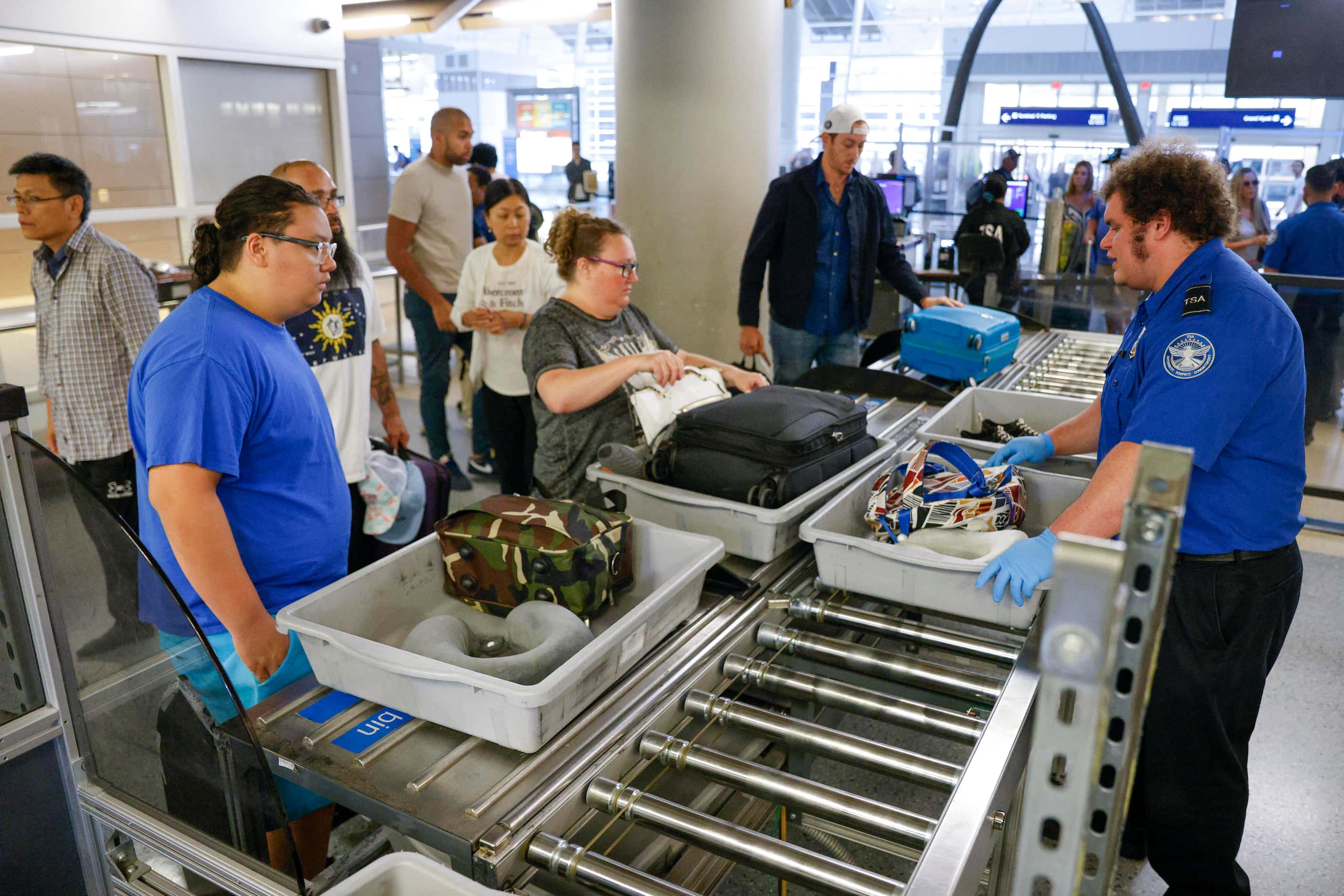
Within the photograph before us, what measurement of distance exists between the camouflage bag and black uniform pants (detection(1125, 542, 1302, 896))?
1.08 meters

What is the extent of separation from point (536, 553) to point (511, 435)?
2662 millimetres

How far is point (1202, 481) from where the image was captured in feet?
5.71

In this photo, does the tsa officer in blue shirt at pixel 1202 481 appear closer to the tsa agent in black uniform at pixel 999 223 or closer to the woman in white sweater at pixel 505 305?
the woman in white sweater at pixel 505 305

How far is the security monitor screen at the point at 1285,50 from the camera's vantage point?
20.6ft

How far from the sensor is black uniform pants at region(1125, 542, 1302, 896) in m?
1.80

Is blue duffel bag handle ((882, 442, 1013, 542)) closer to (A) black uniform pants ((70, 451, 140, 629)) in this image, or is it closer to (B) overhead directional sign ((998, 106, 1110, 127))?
(A) black uniform pants ((70, 451, 140, 629))

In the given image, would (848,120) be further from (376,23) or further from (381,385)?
(376,23)

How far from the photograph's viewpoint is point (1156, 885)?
229 cm

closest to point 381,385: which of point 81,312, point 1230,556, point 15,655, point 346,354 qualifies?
point 346,354

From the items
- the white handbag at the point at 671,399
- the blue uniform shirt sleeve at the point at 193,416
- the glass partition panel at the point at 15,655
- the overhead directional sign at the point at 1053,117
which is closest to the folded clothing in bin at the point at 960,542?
the white handbag at the point at 671,399

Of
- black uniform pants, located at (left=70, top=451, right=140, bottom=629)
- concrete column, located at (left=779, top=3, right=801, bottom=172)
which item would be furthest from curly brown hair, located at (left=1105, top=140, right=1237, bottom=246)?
concrete column, located at (left=779, top=3, right=801, bottom=172)

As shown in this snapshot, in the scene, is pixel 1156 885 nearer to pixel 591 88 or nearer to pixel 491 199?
pixel 491 199

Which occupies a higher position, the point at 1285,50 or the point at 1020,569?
the point at 1285,50

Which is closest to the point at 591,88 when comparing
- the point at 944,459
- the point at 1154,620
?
the point at 944,459
